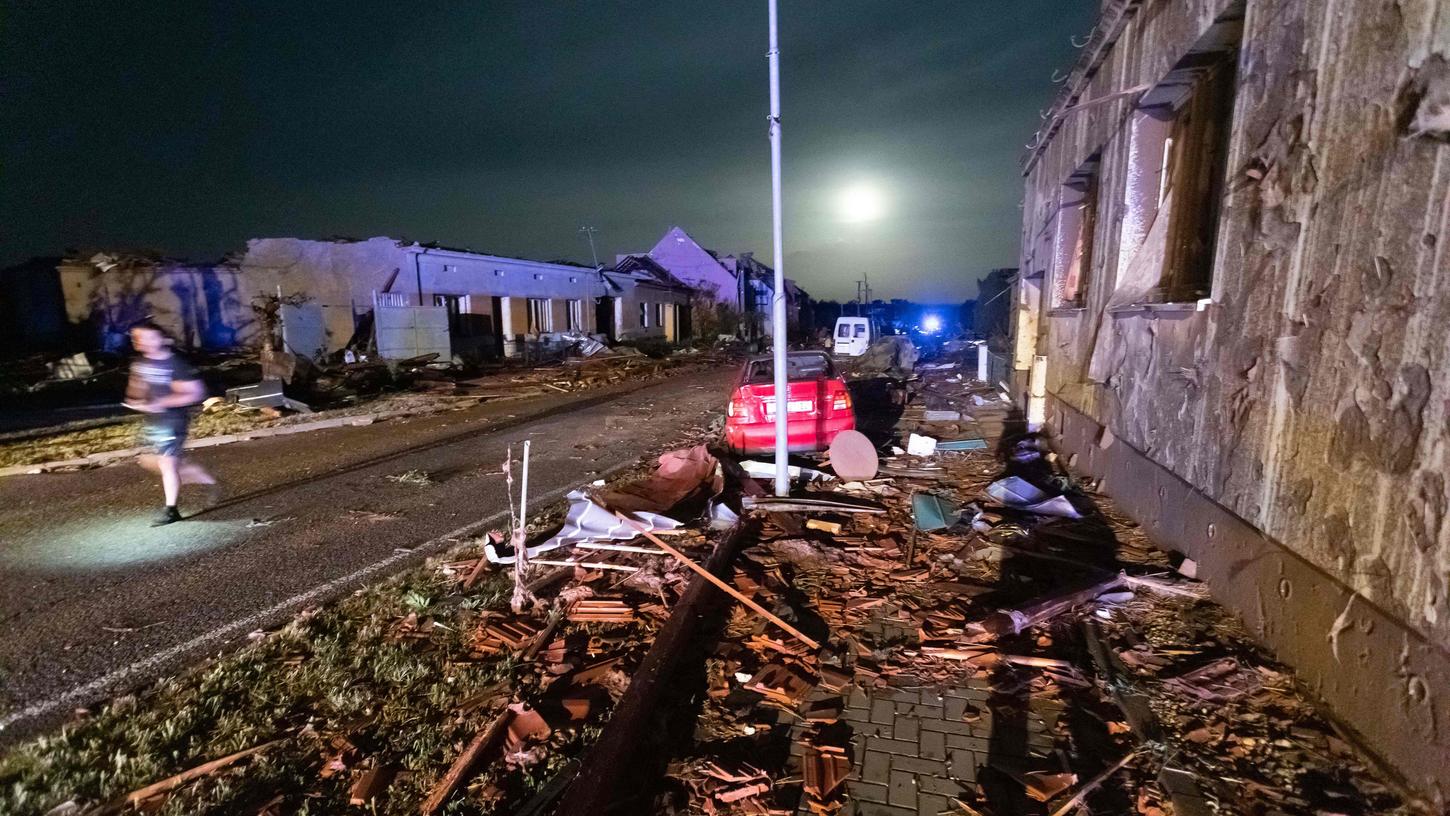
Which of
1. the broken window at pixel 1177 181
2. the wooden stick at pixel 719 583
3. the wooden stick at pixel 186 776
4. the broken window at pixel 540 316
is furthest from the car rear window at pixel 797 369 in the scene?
the broken window at pixel 540 316

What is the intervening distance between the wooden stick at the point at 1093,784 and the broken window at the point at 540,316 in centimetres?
2871

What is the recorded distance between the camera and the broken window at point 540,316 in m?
29.5

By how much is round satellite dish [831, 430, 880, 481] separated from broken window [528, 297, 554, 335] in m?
24.0

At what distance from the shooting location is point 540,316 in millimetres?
30281

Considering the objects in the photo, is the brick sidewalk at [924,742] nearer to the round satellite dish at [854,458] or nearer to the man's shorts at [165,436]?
the round satellite dish at [854,458]

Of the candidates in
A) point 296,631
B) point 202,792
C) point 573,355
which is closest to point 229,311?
point 573,355

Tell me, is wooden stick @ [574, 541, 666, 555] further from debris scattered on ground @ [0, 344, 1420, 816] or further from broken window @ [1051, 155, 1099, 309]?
broken window @ [1051, 155, 1099, 309]

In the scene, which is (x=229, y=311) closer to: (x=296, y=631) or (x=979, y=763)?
(x=296, y=631)

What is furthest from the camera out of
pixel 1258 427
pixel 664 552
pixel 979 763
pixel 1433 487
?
pixel 664 552

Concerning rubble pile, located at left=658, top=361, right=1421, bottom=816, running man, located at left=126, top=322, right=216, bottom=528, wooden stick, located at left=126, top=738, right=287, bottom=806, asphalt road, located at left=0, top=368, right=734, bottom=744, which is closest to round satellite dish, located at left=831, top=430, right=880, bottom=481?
rubble pile, located at left=658, top=361, right=1421, bottom=816

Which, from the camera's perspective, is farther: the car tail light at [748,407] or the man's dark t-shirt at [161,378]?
the car tail light at [748,407]

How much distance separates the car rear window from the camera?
870cm

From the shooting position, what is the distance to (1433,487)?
2.52m

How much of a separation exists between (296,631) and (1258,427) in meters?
6.51
